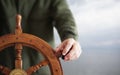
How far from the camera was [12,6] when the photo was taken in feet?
4.33

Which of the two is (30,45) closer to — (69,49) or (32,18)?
(69,49)

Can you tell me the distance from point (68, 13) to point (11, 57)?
281 millimetres

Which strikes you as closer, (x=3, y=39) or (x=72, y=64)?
(x=3, y=39)

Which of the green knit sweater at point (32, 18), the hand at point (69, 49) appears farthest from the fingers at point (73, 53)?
the green knit sweater at point (32, 18)

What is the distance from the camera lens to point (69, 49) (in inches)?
42.9

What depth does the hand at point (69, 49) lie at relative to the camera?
3.54ft

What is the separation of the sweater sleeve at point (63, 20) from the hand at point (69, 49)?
2.7 inches

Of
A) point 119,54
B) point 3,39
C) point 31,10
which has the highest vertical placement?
point 119,54

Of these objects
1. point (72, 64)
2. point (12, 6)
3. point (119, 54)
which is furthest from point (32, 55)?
point (119, 54)

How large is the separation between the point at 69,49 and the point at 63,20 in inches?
8.4

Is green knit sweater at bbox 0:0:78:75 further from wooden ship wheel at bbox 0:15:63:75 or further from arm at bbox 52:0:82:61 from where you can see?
wooden ship wheel at bbox 0:15:63:75

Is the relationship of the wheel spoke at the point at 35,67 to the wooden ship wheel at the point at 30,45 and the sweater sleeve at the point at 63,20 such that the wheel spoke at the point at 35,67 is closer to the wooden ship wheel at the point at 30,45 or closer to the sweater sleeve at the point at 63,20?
the wooden ship wheel at the point at 30,45

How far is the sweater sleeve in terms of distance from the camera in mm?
1204

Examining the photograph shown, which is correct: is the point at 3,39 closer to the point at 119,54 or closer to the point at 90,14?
the point at 90,14
